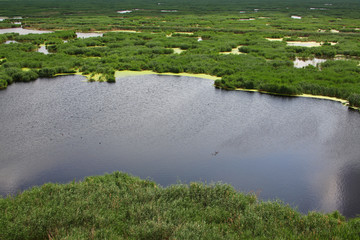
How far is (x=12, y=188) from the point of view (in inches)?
627

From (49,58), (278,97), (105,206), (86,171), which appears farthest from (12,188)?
(49,58)

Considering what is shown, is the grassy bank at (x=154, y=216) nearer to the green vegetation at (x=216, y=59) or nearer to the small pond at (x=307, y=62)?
the green vegetation at (x=216, y=59)

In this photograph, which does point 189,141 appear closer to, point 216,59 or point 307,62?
point 216,59

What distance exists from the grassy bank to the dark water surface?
7.59 ft

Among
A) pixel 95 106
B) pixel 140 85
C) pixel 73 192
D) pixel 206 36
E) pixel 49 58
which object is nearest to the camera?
pixel 73 192

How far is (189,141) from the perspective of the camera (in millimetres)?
20500

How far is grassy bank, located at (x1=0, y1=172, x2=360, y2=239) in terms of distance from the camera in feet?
37.1

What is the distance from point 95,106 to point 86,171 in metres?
9.44

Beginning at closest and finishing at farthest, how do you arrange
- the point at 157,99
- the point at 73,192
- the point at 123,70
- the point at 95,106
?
the point at 73,192 → the point at 95,106 → the point at 157,99 → the point at 123,70

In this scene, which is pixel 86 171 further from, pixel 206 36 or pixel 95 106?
pixel 206 36

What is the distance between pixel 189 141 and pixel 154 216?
28.8ft

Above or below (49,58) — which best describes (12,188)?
below

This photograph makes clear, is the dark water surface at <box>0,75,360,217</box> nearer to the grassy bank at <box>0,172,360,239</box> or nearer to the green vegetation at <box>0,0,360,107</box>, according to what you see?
the grassy bank at <box>0,172,360,239</box>

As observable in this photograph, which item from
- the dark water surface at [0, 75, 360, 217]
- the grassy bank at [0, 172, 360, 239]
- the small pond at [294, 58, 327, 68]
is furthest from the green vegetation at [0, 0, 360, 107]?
the grassy bank at [0, 172, 360, 239]
